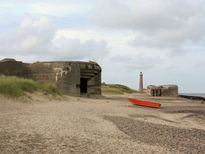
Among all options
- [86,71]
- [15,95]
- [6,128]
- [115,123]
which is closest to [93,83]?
[86,71]

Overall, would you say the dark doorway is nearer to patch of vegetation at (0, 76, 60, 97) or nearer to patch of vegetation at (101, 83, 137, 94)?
patch of vegetation at (0, 76, 60, 97)

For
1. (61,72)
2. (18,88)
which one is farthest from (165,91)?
(18,88)

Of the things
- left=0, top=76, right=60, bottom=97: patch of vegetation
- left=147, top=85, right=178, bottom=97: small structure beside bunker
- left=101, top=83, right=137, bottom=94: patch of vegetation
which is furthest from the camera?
→ left=101, top=83, right=137, bottom=94: patch of vegetation

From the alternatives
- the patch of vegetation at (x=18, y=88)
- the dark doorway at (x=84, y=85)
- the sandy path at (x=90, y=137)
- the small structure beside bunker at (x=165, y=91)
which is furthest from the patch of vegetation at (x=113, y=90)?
the sandy path at (x=90, y=137)

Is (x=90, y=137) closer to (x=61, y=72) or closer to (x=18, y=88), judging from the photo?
(x=18, y=88)

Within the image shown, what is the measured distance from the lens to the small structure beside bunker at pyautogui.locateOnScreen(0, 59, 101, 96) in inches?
567

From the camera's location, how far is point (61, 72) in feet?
47.2

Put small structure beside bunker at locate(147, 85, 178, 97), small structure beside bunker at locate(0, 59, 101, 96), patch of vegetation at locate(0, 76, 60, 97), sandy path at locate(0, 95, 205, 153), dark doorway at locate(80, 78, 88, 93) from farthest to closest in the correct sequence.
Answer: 1. small structure beside bunker at locate(147, 85, 178, 97)
2. dark doorway at locate(80, 78, 88, 93)
3. small structure beside bunker at locate(0, 59, 101, 96)
4. patch of vegetation at locate(0, 76, 60, 97)
5. sandy path at locate(0, 95, 205, 153)

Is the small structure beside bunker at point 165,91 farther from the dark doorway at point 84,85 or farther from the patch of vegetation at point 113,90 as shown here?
the dark doorway at point 84,85

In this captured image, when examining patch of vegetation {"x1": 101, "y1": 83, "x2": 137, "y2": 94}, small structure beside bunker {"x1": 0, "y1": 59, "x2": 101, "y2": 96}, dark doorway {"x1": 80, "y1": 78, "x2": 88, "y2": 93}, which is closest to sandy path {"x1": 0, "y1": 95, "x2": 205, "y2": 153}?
small structure beside bunker {"x1": 0, "y1": 59, "x2": 101, "y2": 96}

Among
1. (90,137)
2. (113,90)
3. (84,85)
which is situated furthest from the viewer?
(113,90)

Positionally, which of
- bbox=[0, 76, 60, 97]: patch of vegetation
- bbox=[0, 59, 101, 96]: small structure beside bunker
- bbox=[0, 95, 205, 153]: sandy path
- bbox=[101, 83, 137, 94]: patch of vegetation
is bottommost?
bbox=[0, 95, 205, 153]: sandy path

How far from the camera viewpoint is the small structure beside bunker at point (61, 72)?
1439cm

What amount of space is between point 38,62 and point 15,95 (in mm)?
5509
